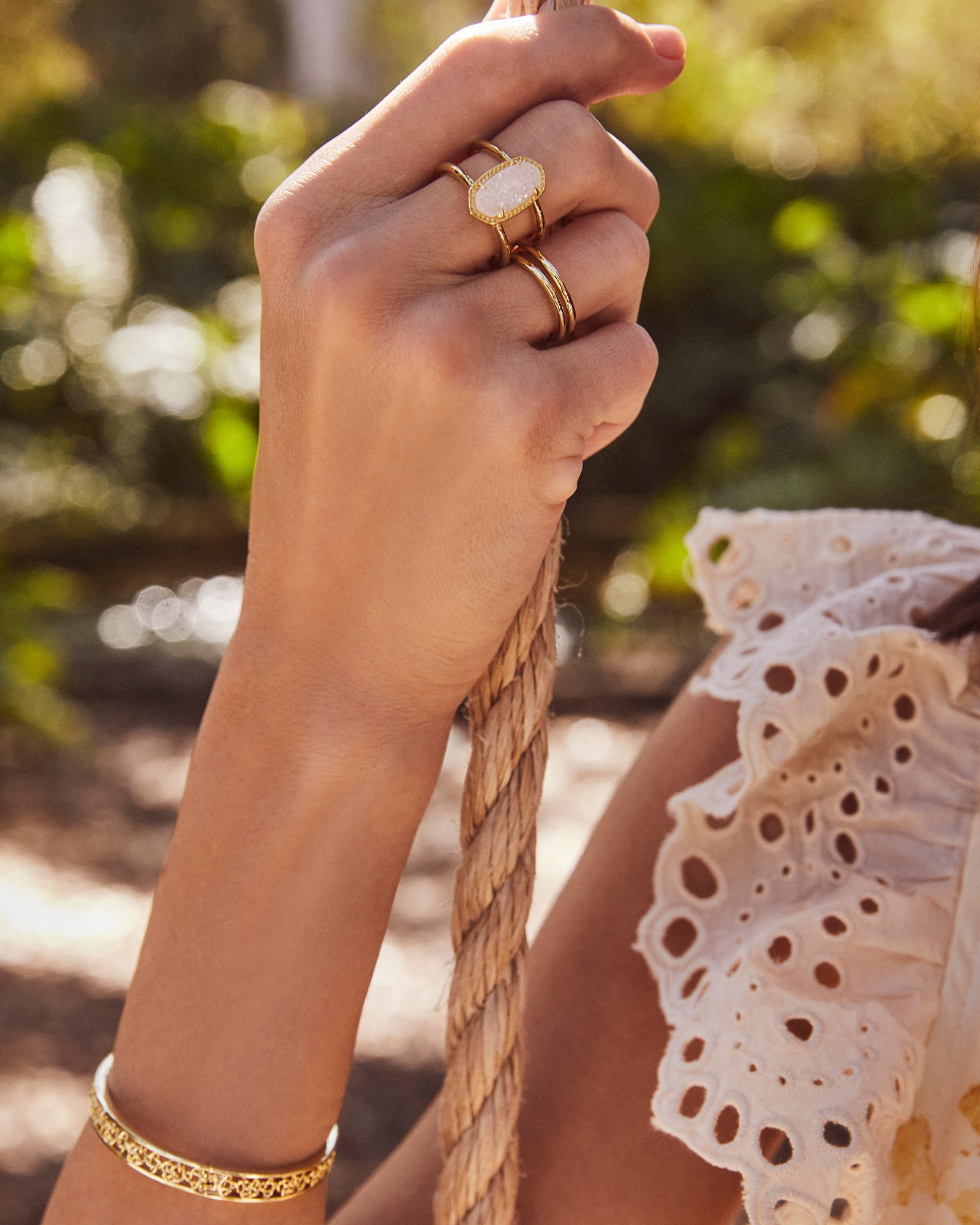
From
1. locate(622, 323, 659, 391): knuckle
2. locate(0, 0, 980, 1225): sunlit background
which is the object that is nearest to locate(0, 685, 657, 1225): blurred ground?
locate(0, 0, 980, 1225): sunlit background

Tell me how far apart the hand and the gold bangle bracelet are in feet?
0.93

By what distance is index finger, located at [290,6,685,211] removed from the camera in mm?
555

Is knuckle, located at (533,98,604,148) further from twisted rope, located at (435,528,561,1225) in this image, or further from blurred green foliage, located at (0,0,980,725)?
blurred green foliage, located at (0,0,980,725)

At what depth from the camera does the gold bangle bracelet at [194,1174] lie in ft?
2.04

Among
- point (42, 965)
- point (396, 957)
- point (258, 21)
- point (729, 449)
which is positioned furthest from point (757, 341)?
point (258, 21)

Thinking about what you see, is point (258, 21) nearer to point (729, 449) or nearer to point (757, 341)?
point (757, 341)

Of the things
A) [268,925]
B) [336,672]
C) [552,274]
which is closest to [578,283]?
[552,274]

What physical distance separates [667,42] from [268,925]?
1.68 ft

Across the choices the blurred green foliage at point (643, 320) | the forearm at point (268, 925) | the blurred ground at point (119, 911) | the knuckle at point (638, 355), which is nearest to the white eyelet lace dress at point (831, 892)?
the forearm at point (268, 925)

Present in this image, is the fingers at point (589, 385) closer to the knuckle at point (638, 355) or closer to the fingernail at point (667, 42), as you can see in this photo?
the knuckle at point (638, 355)

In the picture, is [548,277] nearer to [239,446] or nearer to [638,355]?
[638,355]

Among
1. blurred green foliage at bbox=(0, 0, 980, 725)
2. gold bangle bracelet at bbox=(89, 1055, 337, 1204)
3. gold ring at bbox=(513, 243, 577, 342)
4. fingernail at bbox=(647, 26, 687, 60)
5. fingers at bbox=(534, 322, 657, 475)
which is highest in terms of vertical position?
blurred green foliage at bbox=(0, 0, 980, 725)

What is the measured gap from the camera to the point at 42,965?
98.3 inches

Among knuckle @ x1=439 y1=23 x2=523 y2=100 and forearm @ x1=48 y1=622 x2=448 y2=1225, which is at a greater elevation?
knuckle @ x1=439 y1=23 x2=523 y2=100
